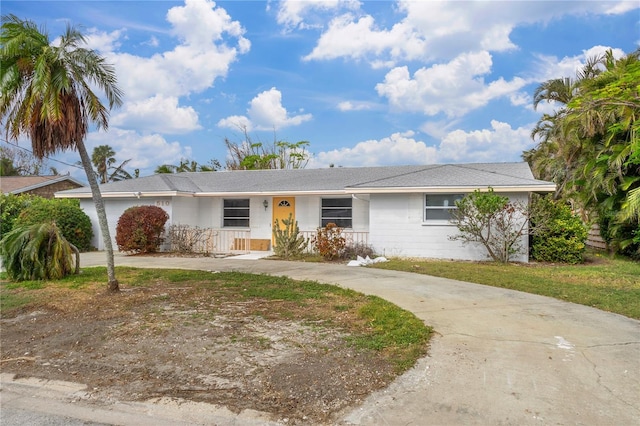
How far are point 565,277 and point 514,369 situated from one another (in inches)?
265

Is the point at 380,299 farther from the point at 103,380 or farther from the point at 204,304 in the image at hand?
the point at 103,380

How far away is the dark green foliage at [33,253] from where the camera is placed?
359 inches

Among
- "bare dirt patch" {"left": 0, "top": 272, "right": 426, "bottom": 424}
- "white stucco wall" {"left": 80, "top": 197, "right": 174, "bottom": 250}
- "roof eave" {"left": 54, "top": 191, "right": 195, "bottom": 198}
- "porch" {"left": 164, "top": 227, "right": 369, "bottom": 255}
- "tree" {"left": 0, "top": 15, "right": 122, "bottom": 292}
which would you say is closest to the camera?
"bare dirt patch" {"left": 0, "top": 272, "right": 426, "bottom": 424}

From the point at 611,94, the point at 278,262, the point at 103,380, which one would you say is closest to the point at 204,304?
the point at 103,380

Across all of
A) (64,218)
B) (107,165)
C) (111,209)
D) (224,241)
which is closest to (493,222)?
(224,241)

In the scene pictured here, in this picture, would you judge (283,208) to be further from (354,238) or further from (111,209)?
(111,209)

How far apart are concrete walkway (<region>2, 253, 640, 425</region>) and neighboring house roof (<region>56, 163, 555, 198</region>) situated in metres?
5.96

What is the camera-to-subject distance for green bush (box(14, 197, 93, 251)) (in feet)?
47.5

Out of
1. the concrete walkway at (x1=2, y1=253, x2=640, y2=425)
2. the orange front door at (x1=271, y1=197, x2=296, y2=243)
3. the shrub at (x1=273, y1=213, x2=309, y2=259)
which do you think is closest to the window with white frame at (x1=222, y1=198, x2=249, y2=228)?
the orange front door at (x1=271, y1=197, x2=296, y2=243)

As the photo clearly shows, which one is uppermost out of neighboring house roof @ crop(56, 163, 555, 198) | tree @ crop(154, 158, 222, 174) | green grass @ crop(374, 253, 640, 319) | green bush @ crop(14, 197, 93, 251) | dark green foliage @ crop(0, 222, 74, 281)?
tree @ crop(154, 158, 222, 174)

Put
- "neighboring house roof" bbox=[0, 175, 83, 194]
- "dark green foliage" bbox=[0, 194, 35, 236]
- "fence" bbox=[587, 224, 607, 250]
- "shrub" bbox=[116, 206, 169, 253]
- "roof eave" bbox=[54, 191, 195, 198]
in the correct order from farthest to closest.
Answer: "neighboring house roof" bbox=[0, 175, 83, 194] < "fence" bbox=[587, 224, 607, 250] < "dark green foliage" bbox=[0, 194, 35, 236] < "roof eave" bbox=[54, 191, 195, 198] < "shrub" bbox=[116, 206, 169, 253]

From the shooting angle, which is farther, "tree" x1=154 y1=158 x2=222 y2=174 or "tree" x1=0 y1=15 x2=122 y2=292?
"tree" x1=154 y1=158 x2=222 y2=174

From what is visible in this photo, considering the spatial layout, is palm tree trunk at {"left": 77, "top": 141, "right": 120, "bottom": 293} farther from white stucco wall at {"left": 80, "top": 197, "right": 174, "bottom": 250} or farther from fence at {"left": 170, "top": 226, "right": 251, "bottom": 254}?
white stucco wall at {"left": 80, "top": 197, "right": 174, "bottom": 250}

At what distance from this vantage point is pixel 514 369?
414 cm
